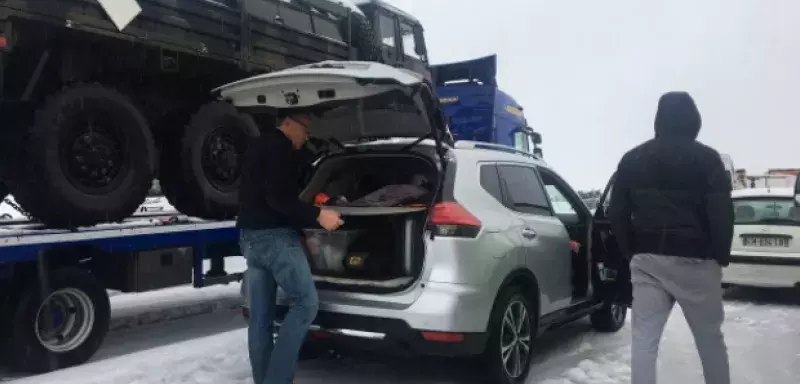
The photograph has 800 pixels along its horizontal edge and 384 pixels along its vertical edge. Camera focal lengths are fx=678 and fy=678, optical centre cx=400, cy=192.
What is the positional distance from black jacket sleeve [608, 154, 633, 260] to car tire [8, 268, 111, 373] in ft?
12.5

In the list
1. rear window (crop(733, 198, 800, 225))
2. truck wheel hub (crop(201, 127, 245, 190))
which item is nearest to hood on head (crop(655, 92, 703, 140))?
truck wheel hub (crop(201, 127, 245, 190))

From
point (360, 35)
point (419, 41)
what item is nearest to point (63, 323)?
point (360, 35)

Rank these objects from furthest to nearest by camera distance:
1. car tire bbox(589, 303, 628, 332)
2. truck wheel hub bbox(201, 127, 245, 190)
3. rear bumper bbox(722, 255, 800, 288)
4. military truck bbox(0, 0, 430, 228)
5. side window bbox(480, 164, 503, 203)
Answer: rear bumper bbox(722, 255, 800, 288)
truck wheel hub bbox(201, 127, 245, 190)
car tire bbox(589, 303, 628, 332)
military truck bbox(0, 0, 430, 228)
side window bbox(480, 164, 503, 203)

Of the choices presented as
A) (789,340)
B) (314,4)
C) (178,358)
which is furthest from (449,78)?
(178,358)

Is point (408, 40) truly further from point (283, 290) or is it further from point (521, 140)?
point (283, 290)

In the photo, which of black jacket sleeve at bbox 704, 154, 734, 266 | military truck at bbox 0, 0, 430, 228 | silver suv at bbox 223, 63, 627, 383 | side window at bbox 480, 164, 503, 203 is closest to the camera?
black jacket sleeve at bbox 704, 154, 734, 266

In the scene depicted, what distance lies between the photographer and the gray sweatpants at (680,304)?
3.45 metres

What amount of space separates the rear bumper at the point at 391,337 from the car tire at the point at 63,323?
203cm

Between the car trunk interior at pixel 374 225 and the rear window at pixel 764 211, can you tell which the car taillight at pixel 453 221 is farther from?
the rear window at pixel 764 211

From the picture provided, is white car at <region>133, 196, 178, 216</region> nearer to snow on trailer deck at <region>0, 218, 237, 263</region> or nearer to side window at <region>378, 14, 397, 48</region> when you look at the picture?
snow on trailer deck at <region>0, 218, 237, 263</region>

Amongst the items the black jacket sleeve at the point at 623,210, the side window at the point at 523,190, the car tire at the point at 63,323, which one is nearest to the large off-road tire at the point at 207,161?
the car tire at the point at 63,323

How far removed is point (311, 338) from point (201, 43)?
3.01m

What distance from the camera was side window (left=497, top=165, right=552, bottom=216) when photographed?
4.68 m

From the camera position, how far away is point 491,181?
4.54 meters
